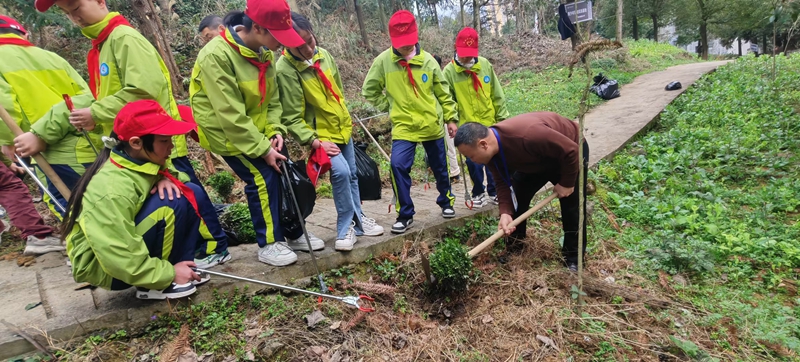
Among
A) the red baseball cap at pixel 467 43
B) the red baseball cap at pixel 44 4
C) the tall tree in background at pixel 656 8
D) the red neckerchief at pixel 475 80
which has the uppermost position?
the tall tree in background at pixel 656 8

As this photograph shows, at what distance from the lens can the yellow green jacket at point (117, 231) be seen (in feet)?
6.95

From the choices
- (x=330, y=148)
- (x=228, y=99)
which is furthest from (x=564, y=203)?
(x=228, y=99)

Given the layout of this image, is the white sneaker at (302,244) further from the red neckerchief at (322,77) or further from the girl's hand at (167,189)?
the red neckerchief at (322,77)

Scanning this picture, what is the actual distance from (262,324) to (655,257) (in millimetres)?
3322

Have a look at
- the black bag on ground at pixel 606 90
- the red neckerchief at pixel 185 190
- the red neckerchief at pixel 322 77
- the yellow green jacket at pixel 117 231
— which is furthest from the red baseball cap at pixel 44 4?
the black bag on ground at pixel 606 90

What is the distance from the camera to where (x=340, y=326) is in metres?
2.70

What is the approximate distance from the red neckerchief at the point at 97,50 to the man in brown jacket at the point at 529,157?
7.82 feet

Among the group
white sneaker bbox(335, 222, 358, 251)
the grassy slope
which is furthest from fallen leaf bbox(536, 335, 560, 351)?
white sneaker bbox(335, 222, 358, 251)

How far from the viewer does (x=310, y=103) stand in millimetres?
3338

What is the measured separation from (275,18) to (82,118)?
4.50 ft

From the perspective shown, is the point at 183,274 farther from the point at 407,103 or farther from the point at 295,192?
the point at 407,103

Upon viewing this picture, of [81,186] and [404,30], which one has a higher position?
[404,30]

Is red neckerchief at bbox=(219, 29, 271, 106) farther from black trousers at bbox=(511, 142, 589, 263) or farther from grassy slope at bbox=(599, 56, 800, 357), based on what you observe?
grassy slope at bbox=(599, 56, 800, 357)

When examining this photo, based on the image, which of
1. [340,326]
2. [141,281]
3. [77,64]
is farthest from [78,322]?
[77,64]
